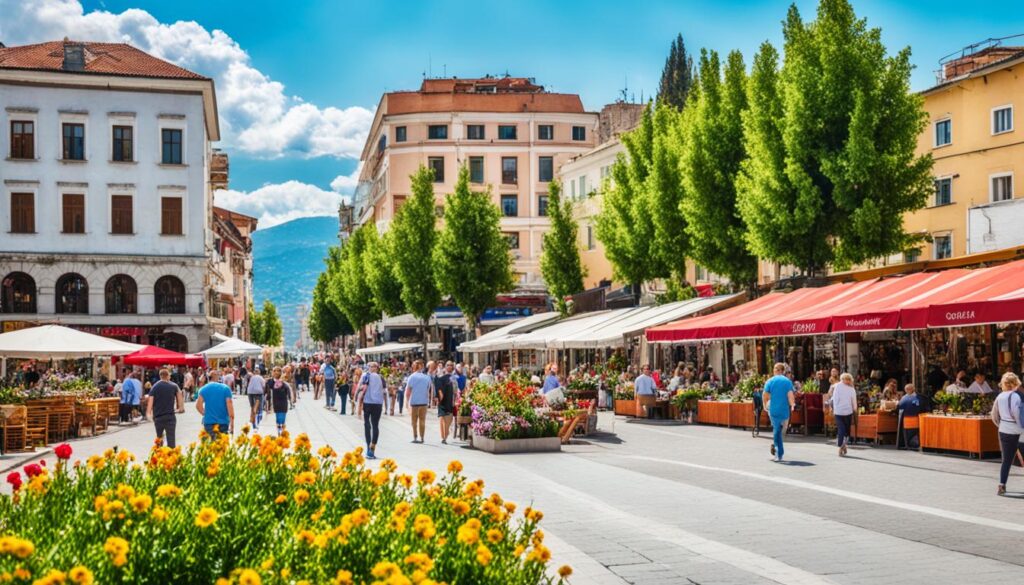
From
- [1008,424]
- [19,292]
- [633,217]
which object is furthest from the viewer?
[19,292]

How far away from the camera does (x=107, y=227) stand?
5316 cm

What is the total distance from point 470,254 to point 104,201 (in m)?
17.5

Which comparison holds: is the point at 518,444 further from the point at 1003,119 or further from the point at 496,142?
the point at 496,142

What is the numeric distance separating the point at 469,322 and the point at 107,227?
1859 cm

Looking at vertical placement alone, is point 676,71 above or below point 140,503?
above

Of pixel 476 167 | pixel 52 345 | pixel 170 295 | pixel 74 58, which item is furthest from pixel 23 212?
pixel 476 167

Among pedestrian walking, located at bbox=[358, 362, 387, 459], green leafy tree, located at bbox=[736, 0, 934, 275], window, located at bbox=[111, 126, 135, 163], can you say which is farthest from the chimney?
pedestrian walking, located at bbox=[358, 362, 387, 459]

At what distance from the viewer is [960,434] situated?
19.4m

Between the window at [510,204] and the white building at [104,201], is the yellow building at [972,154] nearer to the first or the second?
→ the white building at [104,201]

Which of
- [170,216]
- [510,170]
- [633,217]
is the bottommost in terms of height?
[633,217]

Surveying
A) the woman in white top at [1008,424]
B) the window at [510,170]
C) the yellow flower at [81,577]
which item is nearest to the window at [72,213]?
the window at [510,170]

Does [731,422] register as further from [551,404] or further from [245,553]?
[245,553]

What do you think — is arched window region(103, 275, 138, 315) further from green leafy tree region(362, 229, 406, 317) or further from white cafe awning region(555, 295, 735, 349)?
white cafe awning region(555, 295, 735, 349)

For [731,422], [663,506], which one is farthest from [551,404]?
[663,506]
